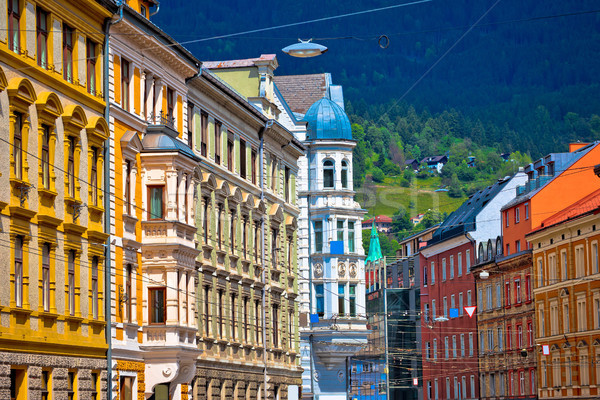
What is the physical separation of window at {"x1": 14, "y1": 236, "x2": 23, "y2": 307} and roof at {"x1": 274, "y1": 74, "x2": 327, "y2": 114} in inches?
2311

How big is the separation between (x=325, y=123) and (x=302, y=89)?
420 inches

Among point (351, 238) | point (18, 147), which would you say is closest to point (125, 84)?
point (18, 147)

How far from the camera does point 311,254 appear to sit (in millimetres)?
84375

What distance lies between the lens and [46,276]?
3759cm

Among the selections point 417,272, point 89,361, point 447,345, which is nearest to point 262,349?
point 89,361

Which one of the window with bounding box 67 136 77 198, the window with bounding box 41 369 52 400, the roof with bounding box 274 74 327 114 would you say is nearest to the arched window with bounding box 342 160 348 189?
the roof with bounding box 274 74 327 114

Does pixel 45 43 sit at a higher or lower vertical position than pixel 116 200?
higher

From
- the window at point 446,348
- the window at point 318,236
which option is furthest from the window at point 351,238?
the window at point 446,348

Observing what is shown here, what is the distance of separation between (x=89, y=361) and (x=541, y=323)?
167ft

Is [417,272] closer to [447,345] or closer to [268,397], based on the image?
[447,345]

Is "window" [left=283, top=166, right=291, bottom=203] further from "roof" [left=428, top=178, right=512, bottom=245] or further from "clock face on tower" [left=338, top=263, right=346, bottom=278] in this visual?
"roof" [left=428, top=178, right=512, bottom=245]

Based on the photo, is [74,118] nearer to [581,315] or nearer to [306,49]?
[306,49]

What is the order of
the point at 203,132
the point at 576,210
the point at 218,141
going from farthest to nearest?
the point at 576,210 → the point at 218,141 → the point at 203,132

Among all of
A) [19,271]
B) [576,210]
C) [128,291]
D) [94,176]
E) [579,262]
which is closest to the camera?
[19,271]
